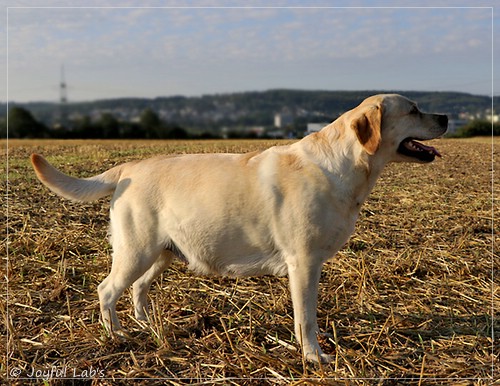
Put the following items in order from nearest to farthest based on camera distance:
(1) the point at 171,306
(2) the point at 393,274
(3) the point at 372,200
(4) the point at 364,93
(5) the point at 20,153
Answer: (1) the point at 171,306
(2) the point at 393,274
(4) the point at 364,93
(3) the point at 372,200
(5) the point at 20,153

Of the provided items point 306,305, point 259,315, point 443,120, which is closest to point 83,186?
point 259,315

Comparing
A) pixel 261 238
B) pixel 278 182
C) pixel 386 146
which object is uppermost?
pixel 386 146

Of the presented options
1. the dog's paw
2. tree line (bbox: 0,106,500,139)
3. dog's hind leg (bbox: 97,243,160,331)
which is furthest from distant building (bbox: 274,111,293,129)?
the dog's paw

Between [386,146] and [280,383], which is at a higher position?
[386,146]

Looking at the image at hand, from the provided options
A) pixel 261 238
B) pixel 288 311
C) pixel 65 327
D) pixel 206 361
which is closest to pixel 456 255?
pixel 288 311

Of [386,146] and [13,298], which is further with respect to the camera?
[13,298]

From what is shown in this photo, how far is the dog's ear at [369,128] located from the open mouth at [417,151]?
323 mm

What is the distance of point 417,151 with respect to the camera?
149 inches

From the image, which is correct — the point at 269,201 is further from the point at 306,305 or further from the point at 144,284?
the point at 144,284

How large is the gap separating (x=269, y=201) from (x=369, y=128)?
838 mm

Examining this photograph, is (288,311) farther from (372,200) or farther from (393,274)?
(372,200)

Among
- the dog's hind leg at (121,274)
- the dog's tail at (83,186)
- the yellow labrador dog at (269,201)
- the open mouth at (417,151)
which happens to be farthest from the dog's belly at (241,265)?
the open mouth at (417,151)

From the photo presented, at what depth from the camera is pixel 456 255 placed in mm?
5598

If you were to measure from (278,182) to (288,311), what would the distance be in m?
1.23
